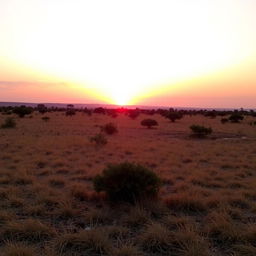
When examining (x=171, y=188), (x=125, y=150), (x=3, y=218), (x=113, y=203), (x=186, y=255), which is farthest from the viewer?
(x=125, y=150)

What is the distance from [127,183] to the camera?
9391mm

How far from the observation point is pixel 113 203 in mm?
9352

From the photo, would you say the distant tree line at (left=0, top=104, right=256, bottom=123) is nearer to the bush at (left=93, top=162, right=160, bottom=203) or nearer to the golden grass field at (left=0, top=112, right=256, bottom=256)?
the golden grass field at (left=0, top=112, right=256, bottom=256)

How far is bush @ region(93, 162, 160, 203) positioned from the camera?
937 cm

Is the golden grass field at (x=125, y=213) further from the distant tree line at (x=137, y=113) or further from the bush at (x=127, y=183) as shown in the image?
the distant tree line at (x=137, y=113)

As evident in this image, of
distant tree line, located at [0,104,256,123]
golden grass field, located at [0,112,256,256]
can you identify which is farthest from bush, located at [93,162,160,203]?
distant tree line, located at [0,104,256,123]

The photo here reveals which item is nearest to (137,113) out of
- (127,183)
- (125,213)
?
(127,183)

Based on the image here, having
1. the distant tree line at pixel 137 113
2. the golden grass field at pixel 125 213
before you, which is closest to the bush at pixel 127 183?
the golden grass field at pixel 125 213

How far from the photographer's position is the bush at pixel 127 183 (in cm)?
937

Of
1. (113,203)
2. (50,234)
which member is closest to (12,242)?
(50,234)

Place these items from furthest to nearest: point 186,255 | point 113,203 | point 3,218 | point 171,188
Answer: point 171,188 < point 113,203 < point 3,218 < point 186,255

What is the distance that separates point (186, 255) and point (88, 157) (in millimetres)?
12552

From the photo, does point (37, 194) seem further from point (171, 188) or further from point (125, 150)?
point (125, 150)

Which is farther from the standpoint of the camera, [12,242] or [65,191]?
[65,191]
